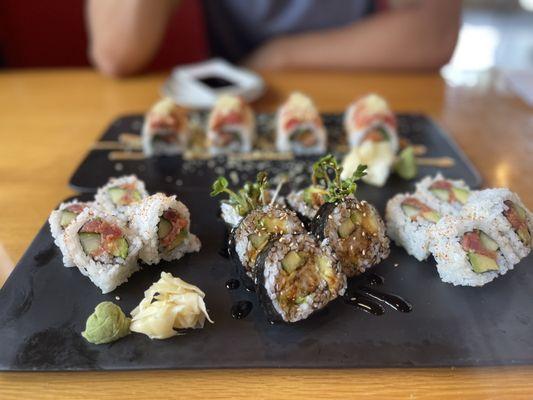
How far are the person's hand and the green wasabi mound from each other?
6.43 feet

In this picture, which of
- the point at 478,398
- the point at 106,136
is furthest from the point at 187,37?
the point at 478,398

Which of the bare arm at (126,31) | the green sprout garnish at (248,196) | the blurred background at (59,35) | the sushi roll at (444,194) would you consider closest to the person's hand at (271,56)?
the blurred background at (59,35)

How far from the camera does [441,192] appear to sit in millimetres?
1431

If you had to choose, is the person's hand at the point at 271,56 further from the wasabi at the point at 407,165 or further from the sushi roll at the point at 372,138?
the wasabi at the point at 407,165

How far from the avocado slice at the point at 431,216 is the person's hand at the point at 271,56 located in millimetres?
1619

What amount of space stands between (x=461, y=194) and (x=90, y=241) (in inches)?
38.2

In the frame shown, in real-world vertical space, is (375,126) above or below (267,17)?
below

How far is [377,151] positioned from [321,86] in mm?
884

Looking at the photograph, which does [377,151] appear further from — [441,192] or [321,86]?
Result: [321,86]

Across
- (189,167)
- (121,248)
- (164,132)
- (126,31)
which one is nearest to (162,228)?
(121,248)

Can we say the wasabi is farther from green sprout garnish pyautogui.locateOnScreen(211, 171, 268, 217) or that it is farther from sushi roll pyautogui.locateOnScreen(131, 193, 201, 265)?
sushi roll pyautogui.locateOnScreen(131, 193, 201, 265)

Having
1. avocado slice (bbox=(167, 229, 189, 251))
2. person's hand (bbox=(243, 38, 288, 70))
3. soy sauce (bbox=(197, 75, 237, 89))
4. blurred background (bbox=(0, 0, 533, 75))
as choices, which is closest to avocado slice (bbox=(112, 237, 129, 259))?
avocado slice (bbox=(167, 229, 189, 251))

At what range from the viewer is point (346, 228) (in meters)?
1.19

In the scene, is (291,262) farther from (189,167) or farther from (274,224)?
(189,167)
